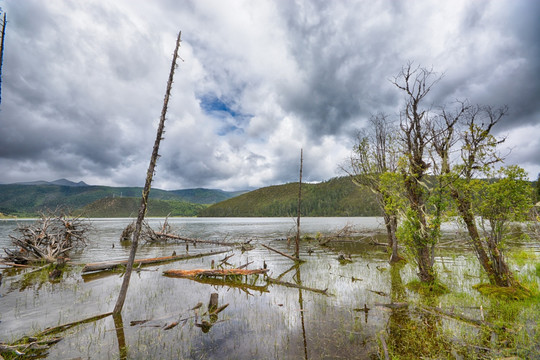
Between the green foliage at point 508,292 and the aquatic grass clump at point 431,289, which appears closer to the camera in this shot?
the green foliage at point 508,292

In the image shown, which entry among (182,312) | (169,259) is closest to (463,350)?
(182,312)

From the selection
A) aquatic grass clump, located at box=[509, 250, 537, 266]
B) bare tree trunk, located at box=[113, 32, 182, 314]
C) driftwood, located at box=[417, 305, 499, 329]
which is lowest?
driftwood, located at box=[417, 305, 499, 329]

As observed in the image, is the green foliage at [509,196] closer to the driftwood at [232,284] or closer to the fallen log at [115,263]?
the driftwood at [232,284]

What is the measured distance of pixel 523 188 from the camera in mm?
10273

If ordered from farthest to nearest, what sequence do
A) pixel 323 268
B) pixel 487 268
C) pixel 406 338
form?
pixel 323 268 → pixel 487 268 → pixel 406 338

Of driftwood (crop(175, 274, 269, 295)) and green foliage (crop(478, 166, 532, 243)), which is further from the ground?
green foliage (crop(478, 166, 532, 243))

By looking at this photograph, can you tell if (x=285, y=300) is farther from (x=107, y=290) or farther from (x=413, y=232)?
(x=107, y=290)

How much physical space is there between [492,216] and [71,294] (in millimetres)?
22122

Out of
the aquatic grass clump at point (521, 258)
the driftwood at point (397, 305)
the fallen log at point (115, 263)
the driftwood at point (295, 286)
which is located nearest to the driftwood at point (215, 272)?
the driftwood at point (295, 286)

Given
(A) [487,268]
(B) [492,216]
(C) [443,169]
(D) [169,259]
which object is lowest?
(D) [169,259]

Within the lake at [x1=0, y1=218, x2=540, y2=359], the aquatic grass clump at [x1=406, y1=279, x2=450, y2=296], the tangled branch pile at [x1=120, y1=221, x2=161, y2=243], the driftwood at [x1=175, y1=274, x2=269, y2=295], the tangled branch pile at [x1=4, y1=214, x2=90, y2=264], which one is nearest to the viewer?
the lake at [x1=0, y1=218, x2=540, y2=359]

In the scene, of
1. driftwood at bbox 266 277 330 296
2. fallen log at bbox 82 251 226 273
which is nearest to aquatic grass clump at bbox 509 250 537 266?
driftwood at bbox 266 277 330 296

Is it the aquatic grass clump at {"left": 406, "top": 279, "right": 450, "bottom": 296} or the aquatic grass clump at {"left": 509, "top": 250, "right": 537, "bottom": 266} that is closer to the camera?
the aquatic grass clump at {"left": 406, "top": 279, "right": 450, "bottom": 296}

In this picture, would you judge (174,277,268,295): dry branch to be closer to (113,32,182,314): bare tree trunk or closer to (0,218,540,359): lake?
(0,218,540,359): lake
